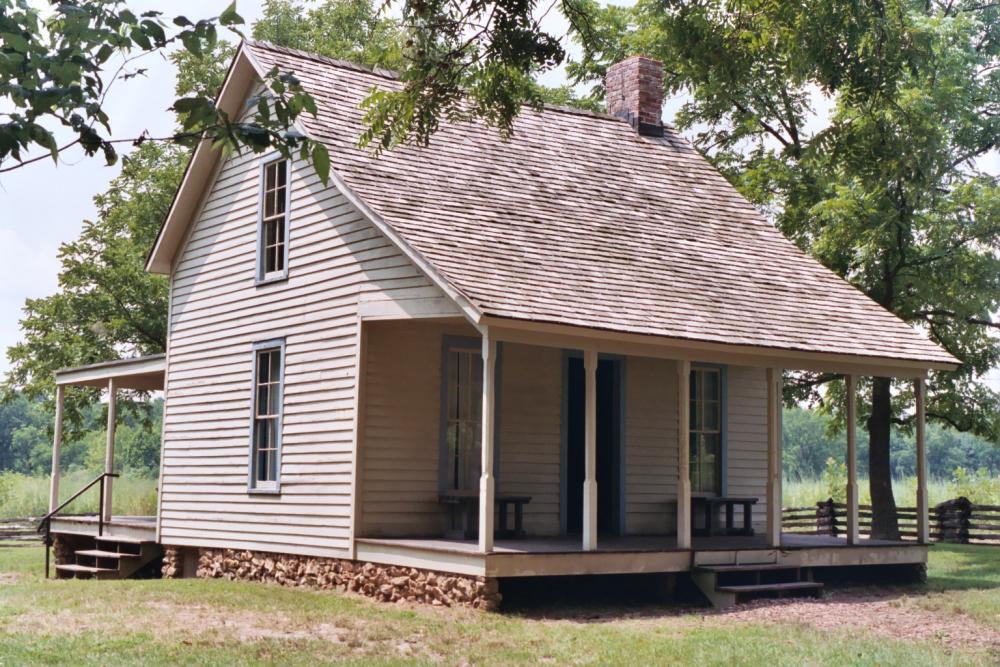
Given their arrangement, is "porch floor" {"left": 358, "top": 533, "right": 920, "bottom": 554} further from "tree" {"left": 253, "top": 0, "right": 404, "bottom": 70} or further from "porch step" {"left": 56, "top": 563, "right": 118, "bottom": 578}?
"tree" {"left": 253, "top": 0, "right": 404, "bottom": 70}

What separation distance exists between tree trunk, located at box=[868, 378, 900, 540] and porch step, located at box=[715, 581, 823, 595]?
9749 mm

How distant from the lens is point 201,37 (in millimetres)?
4652

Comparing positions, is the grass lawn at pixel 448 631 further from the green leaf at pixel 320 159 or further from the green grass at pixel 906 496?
the green grass at pixel 906 496

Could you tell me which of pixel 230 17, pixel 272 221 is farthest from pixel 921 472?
pixel 230 17

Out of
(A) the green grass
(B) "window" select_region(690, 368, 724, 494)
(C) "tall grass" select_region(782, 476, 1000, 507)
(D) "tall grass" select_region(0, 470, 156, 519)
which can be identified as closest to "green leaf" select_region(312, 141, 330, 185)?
(B) "window" select_region(690, 368, 724, 494)

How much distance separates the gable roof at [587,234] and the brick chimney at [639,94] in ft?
3.21

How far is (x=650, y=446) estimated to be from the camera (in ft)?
55.4

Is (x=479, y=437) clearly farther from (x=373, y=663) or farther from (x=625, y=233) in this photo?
(x=373, y=663)

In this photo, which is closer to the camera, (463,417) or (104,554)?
(463,417)

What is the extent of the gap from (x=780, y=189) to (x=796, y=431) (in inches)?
3526

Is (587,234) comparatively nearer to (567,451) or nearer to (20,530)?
(567,451)

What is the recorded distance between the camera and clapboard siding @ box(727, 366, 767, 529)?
17641mm

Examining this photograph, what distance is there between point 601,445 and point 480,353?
98.4 inches

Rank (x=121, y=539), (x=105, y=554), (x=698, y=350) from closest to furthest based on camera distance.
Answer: (x=698, y=350), (x=105, y=554), (x=121, y=539)
